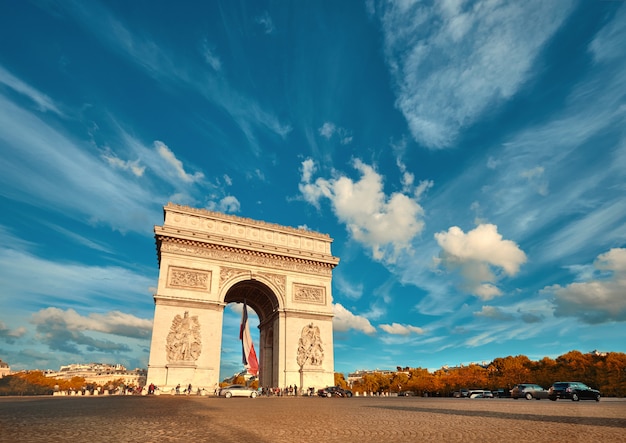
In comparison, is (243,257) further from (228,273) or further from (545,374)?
(545,374)

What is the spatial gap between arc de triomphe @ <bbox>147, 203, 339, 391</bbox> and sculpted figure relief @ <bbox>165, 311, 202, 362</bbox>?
6 centimetres

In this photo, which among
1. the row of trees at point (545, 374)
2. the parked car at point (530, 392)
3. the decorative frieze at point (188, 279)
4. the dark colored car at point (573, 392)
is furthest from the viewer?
the row of trees at point (545, 374)

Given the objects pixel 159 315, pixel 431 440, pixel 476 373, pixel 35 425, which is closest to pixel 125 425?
pixel 35 425

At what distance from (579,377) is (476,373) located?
18008 mm

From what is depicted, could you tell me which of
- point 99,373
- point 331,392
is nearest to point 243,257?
point 331,392

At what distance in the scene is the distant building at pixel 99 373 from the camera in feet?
447

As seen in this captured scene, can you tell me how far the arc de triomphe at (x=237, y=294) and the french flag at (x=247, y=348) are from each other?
51.2 inches

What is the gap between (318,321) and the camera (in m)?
33.0

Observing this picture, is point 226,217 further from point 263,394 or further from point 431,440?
point 431,440

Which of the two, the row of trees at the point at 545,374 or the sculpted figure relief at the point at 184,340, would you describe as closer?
the sculpted figure relief at the point at 184,340

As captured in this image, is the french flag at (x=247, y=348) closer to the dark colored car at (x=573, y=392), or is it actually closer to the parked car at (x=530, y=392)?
the parked car at (x=530, y=392)

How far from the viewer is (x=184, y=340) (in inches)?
1085

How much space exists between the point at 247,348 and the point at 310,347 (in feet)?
21.0

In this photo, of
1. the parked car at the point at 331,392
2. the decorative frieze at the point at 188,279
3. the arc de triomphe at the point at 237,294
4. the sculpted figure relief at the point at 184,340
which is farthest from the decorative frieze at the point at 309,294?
the sculpted figure relief at the point at 184,340
